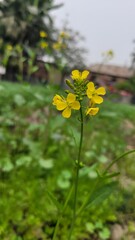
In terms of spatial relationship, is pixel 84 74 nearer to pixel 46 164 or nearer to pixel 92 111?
pixel 92 111

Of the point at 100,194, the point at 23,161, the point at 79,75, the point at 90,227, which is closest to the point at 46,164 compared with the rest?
the point at 23,161

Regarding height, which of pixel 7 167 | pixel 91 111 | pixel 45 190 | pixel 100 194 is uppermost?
pixel 91 111

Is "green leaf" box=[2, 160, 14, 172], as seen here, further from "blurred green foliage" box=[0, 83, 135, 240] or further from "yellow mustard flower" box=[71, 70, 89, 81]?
"yellow mustard flower" box=[71, 70, 89, 81]

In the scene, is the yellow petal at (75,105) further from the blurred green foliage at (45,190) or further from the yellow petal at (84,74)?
the blurred green foliage at (45,190)

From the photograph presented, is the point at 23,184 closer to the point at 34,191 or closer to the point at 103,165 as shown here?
the point at 34,191

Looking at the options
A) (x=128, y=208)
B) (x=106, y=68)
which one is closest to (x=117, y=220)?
(x=128, y=208)

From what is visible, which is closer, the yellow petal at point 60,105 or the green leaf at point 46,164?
the yellow petal at point 60,105

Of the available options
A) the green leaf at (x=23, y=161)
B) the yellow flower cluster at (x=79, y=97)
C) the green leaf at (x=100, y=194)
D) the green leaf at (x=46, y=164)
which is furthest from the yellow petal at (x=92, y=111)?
the green leaf at (x=46, y=164)

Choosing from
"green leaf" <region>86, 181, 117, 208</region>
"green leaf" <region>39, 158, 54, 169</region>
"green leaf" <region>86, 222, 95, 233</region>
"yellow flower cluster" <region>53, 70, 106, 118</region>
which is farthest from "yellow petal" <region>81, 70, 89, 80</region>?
"green leaf" <region>39, 158, 54, 169</region>
